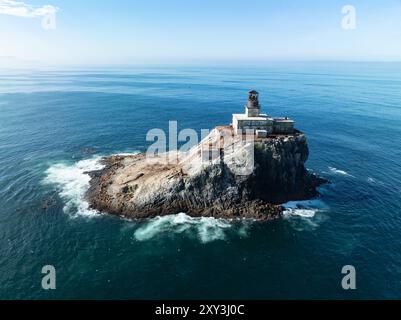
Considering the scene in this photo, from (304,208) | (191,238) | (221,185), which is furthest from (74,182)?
(304,208)

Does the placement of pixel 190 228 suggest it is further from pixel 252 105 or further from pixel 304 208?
pixel 252 105

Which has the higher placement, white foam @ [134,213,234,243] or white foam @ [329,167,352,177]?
white foam @ [329,167,352,177]

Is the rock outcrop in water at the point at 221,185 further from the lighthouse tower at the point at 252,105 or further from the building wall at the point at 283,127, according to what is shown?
the lighthouse tower at the point at 252,105

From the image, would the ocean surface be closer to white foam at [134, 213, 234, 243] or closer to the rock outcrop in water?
white foam at [134, 213, 234, 243]

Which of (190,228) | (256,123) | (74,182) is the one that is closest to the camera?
(190,228)

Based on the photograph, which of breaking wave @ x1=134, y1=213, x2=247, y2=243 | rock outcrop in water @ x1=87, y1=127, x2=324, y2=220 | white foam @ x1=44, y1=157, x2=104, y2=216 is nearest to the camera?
breaking wave @ x1=134, y1=213, x2=247, y2=243

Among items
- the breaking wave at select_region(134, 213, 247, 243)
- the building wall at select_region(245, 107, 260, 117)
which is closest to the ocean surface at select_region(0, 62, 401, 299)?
the breaking wave at select_region(134, 213, 247, 243)

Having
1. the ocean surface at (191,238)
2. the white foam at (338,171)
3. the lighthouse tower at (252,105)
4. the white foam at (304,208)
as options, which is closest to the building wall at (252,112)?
the lighthouse tower at (252,105)
